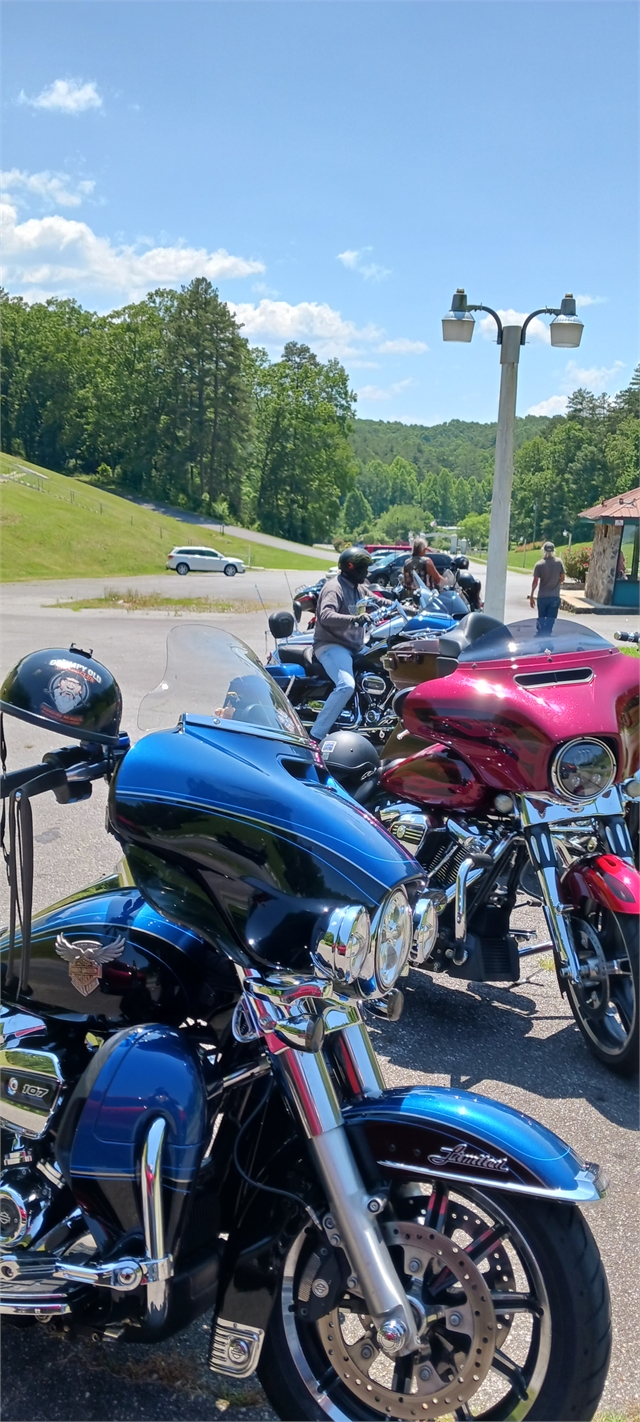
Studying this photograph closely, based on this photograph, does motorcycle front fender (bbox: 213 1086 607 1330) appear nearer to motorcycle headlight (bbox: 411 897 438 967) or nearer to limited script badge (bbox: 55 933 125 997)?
motorcycle headlight (bbox: 411 897 438 967)

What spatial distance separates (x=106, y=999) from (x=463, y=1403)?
3.27 feet

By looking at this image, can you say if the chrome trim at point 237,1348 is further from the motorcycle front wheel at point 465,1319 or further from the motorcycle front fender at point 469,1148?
the motorcycle front fender at point 469,1148

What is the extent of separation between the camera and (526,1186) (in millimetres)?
1774

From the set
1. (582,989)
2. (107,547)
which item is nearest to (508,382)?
(582,989)

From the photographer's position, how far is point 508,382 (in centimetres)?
1174

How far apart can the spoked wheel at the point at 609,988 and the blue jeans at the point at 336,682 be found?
4579 millimetres

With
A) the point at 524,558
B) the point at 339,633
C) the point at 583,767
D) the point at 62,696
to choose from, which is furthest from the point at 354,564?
the point at 524,558

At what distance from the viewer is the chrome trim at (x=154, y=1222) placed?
1.84 m

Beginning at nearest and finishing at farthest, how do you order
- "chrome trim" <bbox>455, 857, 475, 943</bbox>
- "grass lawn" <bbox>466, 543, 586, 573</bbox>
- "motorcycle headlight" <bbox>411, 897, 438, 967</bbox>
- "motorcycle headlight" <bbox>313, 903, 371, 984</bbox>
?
1. "motorcycle headlight" <bbox>313, 903, 371, 984</bbox>
2. "motorcycle headlight" <bbox>411, 897, 438, 967</bbox>
3. "chrome trim" <bbox>455, 857, 475, 943</bbox>
4. "grass lawn" <bbox>466, 543, 586, 573</bbox>

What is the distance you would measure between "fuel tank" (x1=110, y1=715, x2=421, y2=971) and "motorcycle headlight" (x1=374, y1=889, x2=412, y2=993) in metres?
0.03

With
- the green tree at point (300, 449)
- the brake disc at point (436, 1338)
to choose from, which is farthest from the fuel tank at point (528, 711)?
the green tree at point (300, 449)

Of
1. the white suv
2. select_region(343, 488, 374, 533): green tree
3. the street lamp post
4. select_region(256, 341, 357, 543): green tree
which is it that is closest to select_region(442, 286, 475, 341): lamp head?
the street lamp post

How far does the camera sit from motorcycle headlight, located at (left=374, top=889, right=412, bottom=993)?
1745mm

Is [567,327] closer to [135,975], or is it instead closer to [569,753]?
[569,753]
